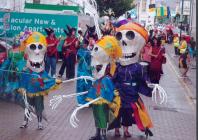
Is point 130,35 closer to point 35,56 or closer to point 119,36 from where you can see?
point 119,36

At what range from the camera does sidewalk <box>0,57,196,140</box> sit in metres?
10.4

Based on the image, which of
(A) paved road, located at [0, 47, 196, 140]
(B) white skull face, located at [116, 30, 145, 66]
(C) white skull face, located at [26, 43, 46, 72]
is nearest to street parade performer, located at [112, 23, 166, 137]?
(B) white skull face, located at [116, 30, 145, 66]

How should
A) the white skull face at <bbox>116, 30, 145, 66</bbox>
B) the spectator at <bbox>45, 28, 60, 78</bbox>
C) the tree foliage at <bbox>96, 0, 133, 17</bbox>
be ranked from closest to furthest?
the white skull face at <bbox>116, 30, 145, 66</bbox> < the spectator at <bbox>45, 28, 60, 78</bbox> < the tree foliage at <bbox>96, 0, 133, 17</bbox>

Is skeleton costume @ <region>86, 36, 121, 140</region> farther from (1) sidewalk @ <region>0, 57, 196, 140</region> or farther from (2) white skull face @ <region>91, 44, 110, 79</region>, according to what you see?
(1) sidewalk @ <region>0, 57, 196, 140</region>

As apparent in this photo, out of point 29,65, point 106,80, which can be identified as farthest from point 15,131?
point 106,80

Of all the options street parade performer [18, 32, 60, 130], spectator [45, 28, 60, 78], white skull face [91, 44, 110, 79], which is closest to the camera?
white skull face [91, 44, 110, 79]

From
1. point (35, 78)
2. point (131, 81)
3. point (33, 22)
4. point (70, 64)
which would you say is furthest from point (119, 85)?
point (33, 22)

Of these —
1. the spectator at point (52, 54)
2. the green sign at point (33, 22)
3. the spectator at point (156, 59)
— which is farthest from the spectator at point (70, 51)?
the spectator at point (156, 59)

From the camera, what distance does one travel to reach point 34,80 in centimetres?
1054

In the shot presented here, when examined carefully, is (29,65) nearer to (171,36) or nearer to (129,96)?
(129,96)

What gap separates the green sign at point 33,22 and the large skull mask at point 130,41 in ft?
32.8

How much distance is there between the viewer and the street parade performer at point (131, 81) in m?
10.3

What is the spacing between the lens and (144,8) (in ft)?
224

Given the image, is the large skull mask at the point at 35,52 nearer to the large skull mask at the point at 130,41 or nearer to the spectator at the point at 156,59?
the large skull mask at the point at 130,41
